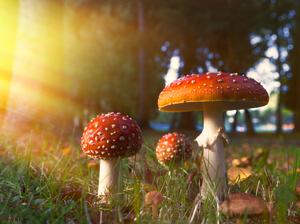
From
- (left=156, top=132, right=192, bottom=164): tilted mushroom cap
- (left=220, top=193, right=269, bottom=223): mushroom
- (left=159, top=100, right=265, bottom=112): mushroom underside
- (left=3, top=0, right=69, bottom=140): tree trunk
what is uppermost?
(left=3, top=0, right=69, bottom=140): tree trunk

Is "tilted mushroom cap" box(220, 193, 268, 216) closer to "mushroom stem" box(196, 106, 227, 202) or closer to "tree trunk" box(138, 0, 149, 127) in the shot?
"mushroom stem" box(196, 106, 227, 202)

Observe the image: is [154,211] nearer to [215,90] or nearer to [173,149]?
[215,90]

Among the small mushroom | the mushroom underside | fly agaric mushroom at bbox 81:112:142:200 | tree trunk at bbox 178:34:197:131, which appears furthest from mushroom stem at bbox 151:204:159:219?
tree trunk at bbox 178:34:197:131

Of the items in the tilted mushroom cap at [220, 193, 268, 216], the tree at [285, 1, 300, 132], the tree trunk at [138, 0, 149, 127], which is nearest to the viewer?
the tilted mushroom cap at [220, 193, 268, 216]

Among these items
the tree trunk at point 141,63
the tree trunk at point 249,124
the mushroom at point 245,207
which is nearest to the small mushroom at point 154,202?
the mushroom at point 245,207

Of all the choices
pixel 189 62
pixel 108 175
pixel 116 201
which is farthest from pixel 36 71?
pixel 189 62

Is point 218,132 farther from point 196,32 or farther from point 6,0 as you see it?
point 196,32

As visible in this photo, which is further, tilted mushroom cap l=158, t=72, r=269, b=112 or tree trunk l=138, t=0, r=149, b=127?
tree trunk l=138, t=0, r=149, b=127
